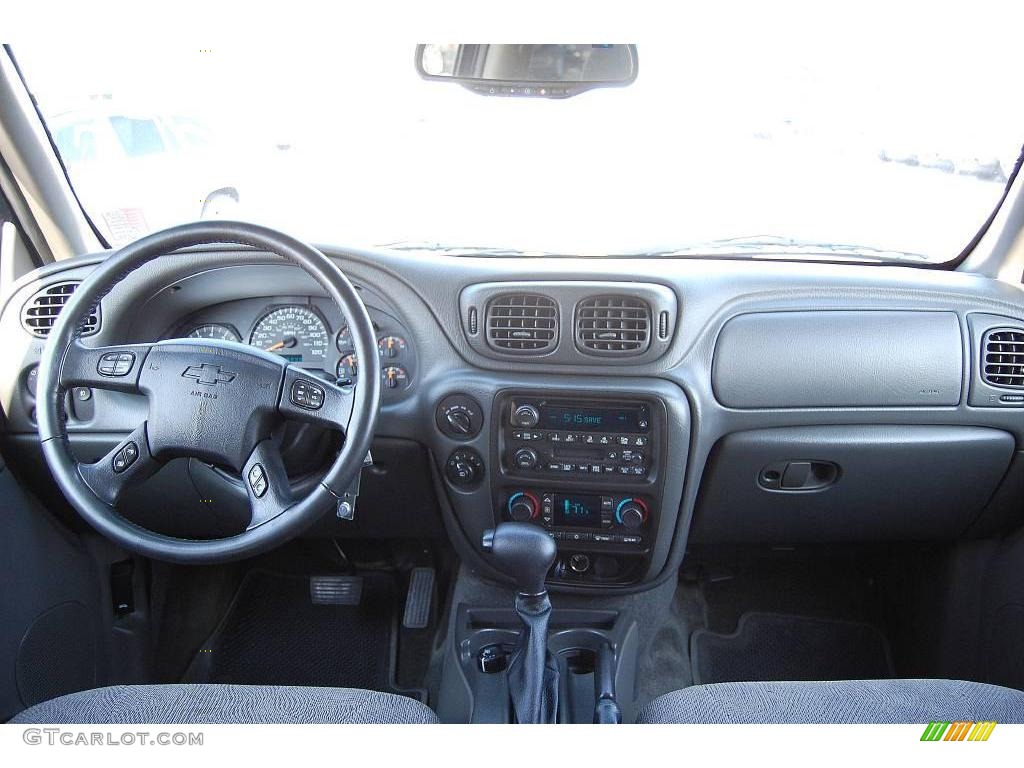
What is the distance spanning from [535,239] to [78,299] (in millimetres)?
1186

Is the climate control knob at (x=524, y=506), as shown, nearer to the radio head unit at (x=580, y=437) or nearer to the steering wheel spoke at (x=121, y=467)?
the radio head unit at (x=580, y=437)

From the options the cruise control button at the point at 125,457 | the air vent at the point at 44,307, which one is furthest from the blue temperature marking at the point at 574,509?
the air vent at the point at 44,307

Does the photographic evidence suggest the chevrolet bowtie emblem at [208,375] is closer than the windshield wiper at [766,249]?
Yes

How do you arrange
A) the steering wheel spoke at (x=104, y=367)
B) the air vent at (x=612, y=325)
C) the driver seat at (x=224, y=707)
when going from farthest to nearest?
1. the air vent at (x=612, y=325)
2. the steering wheel spoke at (x=104, y=367)
3. the driver seat at (x=224, y=707)

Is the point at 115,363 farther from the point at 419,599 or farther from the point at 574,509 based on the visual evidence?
the point at 419,599

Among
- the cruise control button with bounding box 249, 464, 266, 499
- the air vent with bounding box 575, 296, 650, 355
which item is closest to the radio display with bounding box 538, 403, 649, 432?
the air vent with bounding box 575, 296, 650, 355

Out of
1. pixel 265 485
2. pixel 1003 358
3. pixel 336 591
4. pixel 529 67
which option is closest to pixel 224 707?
pixel 265 485

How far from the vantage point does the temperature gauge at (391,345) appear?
2020 mm

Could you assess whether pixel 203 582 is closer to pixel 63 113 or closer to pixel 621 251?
pixel 63 113

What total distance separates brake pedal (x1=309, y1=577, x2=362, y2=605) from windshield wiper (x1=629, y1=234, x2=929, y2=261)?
1511 millimetres

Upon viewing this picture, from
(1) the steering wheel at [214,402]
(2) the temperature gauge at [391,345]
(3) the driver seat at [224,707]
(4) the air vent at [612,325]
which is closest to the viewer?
(3) the driver seat at [224,707]

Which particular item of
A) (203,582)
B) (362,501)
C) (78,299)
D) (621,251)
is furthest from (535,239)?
(203,582)

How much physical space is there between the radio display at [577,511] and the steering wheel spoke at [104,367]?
3.56ft

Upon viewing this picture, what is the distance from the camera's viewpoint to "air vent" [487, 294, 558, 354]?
6.39 ft
